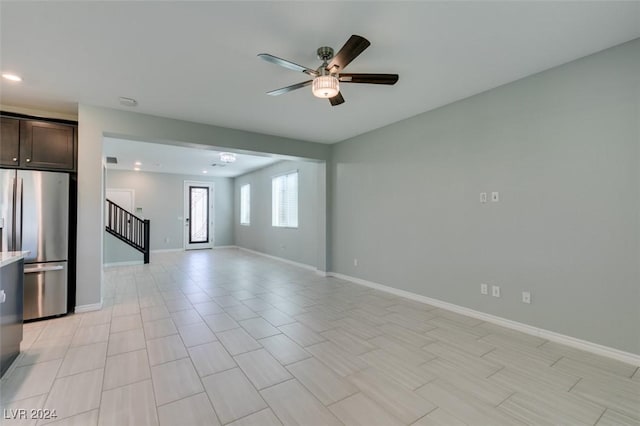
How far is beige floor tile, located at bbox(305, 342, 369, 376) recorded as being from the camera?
2.22 meters

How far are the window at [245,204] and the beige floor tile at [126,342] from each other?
6537 millimetres

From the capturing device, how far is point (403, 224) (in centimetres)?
423

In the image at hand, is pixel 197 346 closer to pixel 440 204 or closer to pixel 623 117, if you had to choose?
pixel 440 204

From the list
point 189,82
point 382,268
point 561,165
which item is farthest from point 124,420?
point 561,165

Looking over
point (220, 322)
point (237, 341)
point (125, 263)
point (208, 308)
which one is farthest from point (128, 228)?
point (237, 341)

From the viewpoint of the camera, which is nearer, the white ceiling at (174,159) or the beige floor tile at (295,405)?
the beige floor tile at (295,405)

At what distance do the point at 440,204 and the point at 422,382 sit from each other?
2.36m

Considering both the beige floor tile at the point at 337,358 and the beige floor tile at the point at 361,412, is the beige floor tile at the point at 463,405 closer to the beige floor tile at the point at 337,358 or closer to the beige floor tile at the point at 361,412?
the beige floor tile at the point at 361,412

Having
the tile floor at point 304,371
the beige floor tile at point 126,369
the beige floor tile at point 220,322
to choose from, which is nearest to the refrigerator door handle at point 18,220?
the tile floor at point 304,371

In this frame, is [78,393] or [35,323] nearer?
[78,393]

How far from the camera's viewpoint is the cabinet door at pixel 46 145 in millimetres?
3392

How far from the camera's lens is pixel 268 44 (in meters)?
2.34

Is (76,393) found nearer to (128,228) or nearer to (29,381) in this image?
(29,381)

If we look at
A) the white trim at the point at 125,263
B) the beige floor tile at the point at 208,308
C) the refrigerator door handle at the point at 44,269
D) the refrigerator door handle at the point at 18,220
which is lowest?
the beige floor tile at the point at 208,308
